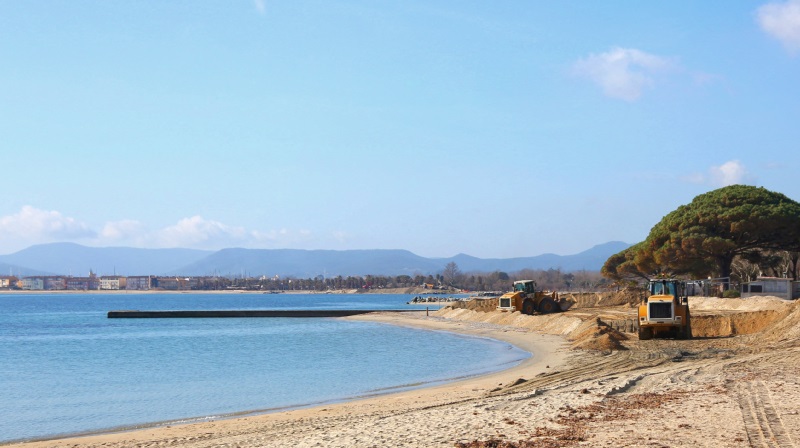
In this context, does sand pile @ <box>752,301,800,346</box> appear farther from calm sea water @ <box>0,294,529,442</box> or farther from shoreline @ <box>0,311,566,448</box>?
calm sea water @ <box>0,294,529,442</box>

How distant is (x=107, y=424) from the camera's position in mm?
18094

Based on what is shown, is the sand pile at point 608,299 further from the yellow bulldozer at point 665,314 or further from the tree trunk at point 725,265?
the yellow bulldozer at point 665,314

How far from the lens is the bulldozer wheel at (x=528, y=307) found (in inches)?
2125

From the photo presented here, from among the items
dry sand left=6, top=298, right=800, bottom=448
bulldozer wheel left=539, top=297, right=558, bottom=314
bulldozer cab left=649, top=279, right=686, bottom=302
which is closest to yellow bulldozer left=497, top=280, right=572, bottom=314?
bulldozer wheel left=539, top=297, right=558, bottom=314

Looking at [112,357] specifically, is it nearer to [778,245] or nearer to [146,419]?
[146,419]

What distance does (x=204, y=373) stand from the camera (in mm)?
29453

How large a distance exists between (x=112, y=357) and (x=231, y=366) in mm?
9433

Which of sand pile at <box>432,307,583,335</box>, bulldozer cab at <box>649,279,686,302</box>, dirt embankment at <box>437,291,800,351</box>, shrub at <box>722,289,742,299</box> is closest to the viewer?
bulldozer cab at <box>649,279,686,302</box>

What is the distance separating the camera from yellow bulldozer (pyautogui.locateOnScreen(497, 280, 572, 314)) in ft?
176

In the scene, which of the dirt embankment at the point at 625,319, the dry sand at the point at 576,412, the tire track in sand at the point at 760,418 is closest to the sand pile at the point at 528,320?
the dirt embankment at the point at 625,319

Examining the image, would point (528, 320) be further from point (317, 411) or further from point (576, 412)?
point (576, 412)

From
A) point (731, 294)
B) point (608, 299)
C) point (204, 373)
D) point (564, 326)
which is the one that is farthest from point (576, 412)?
point (608, 299)

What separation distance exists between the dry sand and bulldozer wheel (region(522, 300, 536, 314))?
27424mm

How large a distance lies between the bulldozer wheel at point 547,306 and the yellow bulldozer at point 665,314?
70.3ft
